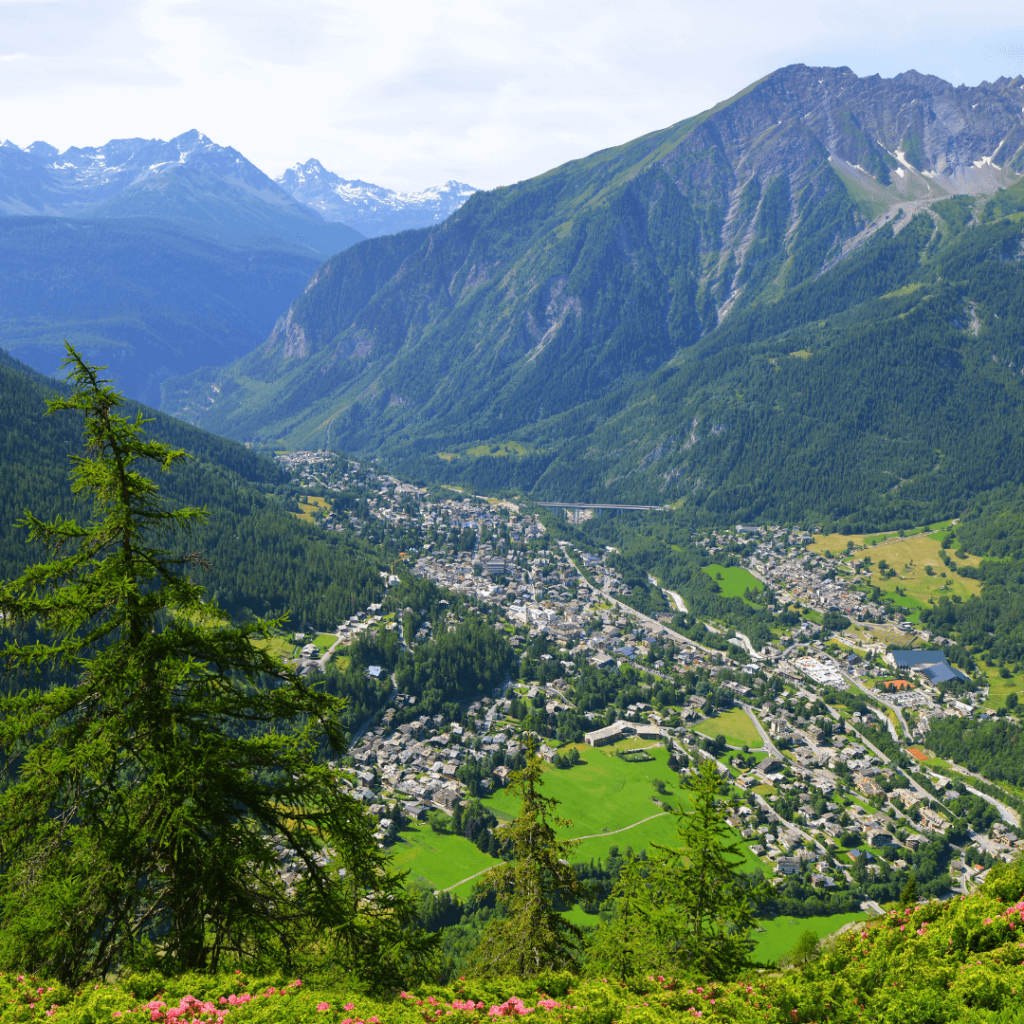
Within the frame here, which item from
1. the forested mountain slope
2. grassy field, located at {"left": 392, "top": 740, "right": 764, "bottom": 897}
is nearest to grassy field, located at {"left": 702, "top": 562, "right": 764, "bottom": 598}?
grassy field, located at {"left": 392, "top": 740, "right": 764, "bottom": 897}

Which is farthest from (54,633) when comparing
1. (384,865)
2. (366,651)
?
(366,651)

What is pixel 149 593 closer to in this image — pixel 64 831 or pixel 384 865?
pixel 64 831

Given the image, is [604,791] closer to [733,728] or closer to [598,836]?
[598,836]

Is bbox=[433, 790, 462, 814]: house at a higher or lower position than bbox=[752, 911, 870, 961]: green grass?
higher

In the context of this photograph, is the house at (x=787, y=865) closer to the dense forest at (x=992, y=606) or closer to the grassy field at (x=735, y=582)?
the dense forest at (x=992, y=606)

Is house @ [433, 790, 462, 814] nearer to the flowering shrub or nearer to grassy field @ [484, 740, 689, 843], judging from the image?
grassy field @ [484, 740, 689, 843]

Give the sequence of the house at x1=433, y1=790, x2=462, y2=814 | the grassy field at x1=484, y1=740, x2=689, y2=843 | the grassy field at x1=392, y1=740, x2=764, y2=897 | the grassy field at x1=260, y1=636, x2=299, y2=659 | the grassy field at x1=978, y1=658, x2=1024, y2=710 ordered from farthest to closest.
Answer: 1. the grassy field at x1=260, y1=636, x2=299, y2=659
2. the grassy field at x1=978, y1=658, x2=1024, y2=710
3. the house at x1=433, y1=790, x2=462, y2=814
4. the grassy field at x1=484, y1=740, x2=689, y2=843
5. the grassy field at x1=392, y1=740, x2=764, y2=897

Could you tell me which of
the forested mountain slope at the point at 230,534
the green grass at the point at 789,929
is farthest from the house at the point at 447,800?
the forested mountain slope at the point at 230,534
